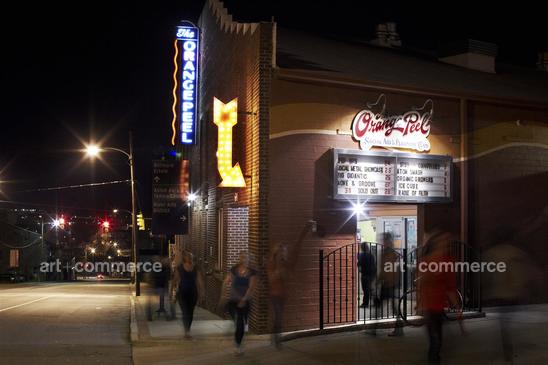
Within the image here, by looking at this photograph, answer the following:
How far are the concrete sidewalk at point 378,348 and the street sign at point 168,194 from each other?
10.1 meters

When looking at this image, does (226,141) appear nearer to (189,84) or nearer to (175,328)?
(175,328)

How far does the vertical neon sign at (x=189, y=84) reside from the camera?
18.8 meters

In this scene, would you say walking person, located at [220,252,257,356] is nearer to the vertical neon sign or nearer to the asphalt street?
the asphalt street

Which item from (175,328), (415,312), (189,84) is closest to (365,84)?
(415,312)

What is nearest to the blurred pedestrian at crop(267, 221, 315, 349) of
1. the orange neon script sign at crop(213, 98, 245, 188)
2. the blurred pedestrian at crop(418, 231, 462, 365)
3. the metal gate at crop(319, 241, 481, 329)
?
the metal gate at crop(319, 241, 481, 329)

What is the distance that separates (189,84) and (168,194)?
4822 mm

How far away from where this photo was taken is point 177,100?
1930 cm

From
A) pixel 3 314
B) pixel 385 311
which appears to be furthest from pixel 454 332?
pixel 3 314

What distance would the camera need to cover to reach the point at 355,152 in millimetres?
12977

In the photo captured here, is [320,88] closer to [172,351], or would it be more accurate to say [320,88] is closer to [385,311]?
[385,311]

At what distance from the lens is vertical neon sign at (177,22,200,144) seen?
61.7 feet

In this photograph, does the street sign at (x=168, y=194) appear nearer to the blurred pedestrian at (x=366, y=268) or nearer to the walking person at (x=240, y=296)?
the blurred pedestrian at (x=366, y=268)

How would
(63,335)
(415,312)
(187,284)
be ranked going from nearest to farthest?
1. (187,284)
2. (63,335)
3. (415,312)

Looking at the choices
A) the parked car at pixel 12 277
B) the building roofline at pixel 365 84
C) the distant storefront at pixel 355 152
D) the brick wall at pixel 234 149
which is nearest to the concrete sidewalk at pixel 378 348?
the distant storefront at pixel 355 152
